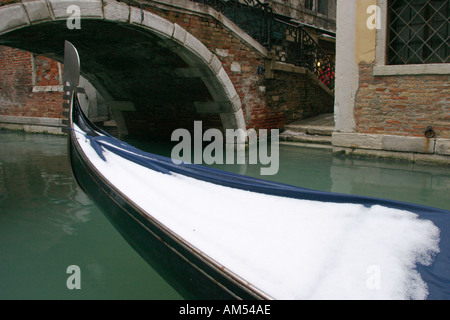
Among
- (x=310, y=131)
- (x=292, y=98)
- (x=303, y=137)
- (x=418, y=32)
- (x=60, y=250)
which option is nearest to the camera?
(x=60, y=250)

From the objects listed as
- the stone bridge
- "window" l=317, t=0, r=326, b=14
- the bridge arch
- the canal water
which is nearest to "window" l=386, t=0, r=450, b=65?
the canal water

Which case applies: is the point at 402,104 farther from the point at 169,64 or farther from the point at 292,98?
the point at 169,64

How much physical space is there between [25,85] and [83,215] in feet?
22.7

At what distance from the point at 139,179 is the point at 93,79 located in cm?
494

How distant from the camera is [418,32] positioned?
4211 millimetres

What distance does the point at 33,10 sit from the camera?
10.9 ft

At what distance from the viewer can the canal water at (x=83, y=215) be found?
6.52 feet

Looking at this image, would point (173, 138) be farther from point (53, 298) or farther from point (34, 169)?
point (53, 298)

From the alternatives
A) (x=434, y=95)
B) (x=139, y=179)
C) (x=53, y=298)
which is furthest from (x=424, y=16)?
(x=53, y=298)

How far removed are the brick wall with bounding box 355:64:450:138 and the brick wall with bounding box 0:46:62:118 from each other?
6.13m

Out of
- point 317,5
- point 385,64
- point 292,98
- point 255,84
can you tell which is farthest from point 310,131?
point 317,5

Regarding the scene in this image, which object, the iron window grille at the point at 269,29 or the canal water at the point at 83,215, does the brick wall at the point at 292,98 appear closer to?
the iron window grille at the point at 269,29

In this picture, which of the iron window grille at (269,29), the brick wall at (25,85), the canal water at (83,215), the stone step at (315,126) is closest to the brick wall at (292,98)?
the stone step at (315,126)

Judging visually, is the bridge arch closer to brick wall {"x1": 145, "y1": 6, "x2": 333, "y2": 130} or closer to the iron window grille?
brick wall {"x1": 145, "y1": 6, "x2": 333, "y2": 130}
